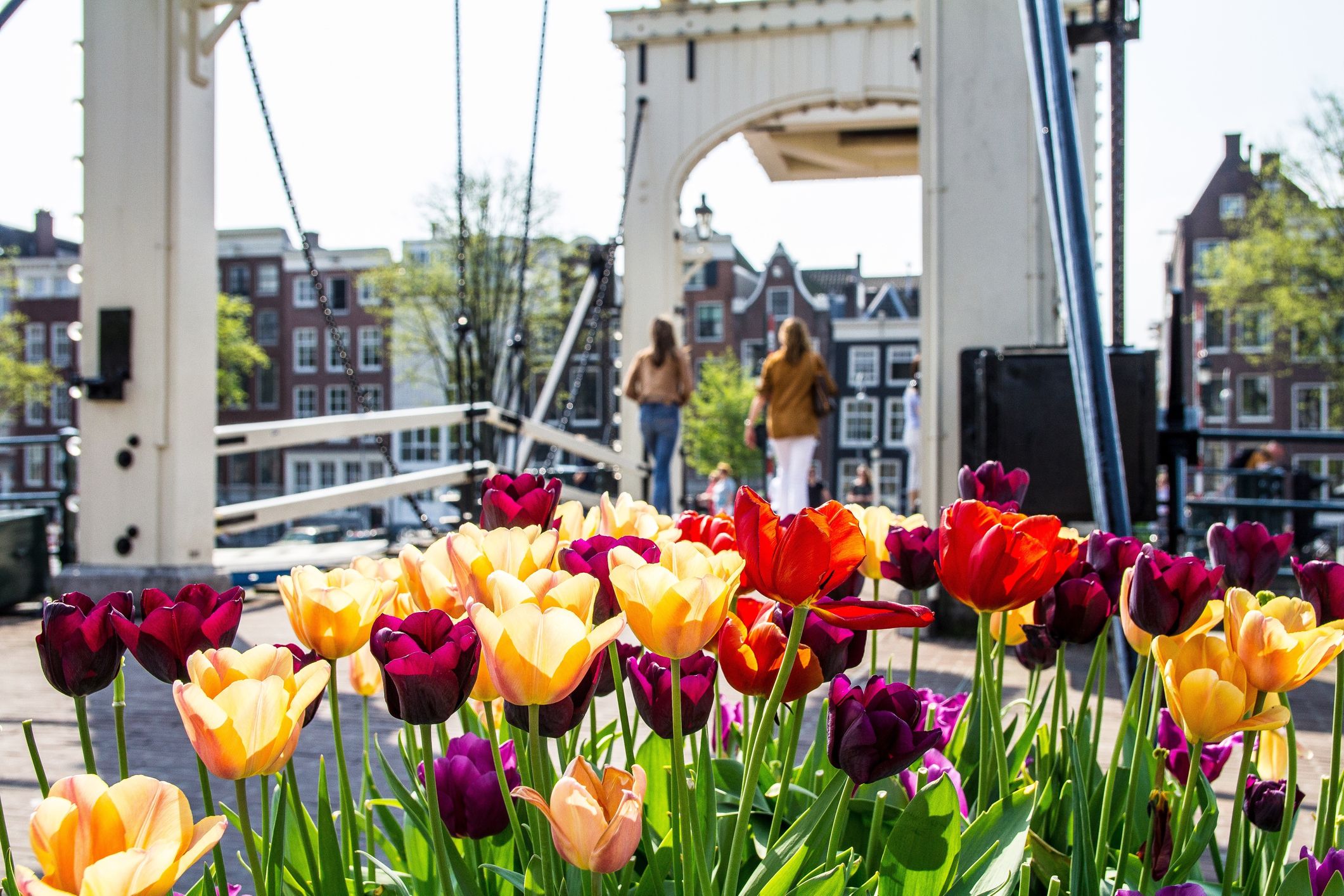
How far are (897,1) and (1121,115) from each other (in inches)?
260

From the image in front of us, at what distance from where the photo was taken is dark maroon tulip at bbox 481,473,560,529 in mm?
1073

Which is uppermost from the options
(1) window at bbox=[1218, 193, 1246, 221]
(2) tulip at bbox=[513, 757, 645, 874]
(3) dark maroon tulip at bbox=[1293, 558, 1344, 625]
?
(1) window at bbox=[1218, 193, 1246, 221]

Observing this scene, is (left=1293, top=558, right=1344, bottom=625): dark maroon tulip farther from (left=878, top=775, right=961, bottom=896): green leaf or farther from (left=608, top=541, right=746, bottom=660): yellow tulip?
(left=608, top=541, right=746, bottom=660): yellow tulip

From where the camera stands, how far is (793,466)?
7.56 meters

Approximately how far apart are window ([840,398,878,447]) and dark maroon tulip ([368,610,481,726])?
128ft

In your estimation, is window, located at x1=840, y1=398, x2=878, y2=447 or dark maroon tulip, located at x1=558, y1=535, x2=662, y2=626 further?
window, located at x1=840, y1=398, x2=878, y2=447

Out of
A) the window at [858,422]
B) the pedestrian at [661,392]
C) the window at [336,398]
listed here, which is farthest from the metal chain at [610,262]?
the window at [336,398]

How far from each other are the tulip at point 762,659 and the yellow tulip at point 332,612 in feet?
0.81

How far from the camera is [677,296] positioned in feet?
31.7

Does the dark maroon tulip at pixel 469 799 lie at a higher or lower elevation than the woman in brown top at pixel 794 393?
lower

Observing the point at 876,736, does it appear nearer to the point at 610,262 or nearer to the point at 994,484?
the point at 994,484

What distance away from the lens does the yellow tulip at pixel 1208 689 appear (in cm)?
75

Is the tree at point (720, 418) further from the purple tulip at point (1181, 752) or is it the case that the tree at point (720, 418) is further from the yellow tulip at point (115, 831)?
the yellow tulip at point (115, 831)

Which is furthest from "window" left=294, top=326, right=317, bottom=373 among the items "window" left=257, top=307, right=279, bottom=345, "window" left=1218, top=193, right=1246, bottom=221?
"window" left=1218, top=193, right=1246, bottom=221
